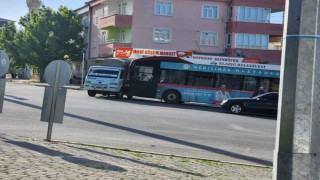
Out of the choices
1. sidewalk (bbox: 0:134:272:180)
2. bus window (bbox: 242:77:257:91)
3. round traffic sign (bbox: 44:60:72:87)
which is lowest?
sidewalk (bbox: 0:134:272:180)

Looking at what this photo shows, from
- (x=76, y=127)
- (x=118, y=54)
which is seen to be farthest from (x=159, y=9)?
(x=76, y=127)

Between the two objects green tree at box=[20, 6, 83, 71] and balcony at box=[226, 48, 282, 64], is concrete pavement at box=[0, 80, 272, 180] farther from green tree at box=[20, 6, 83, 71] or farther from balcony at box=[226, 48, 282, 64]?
green tree at box=[20, 6, 83, 71]

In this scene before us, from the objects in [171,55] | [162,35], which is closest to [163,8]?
[162,35]

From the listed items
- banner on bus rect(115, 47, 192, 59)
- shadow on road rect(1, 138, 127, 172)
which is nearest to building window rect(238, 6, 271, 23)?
banner on bus rect(115, 47, 192, 59)

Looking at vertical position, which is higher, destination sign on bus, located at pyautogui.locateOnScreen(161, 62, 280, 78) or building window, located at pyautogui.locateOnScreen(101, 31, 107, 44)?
building window, located at pyautogui.locateOnScreen(101, 31, 107, 44)

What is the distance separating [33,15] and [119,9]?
17.4 metres

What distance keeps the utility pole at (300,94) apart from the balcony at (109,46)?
1662 inches

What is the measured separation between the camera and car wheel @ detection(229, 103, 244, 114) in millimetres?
25078

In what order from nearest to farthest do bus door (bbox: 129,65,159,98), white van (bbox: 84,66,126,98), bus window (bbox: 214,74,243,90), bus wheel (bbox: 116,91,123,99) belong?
bus window (bbox: 214,74,243,90) < bus door (bbox: 129,65,159,98) < white van (bbox: 84,66,126,98) < bus wheel (bbox: 116,91,123,99)

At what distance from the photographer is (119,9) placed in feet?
165

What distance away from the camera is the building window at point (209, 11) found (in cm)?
4588

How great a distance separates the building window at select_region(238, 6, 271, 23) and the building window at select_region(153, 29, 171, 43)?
7.05 metres

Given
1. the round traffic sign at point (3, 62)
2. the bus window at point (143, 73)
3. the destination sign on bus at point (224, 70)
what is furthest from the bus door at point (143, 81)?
the round traffic sign at point (3, 62)

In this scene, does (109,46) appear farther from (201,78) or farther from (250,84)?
(250,84)
